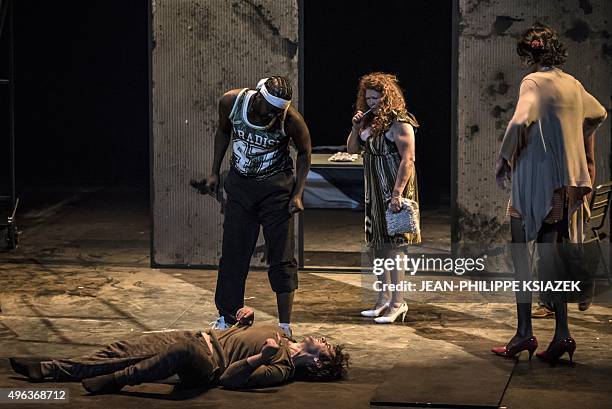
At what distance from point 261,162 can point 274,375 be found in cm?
159

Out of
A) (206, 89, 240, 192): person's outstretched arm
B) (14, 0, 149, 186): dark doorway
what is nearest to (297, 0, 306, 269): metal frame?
(206, 89, 240, 192): person's outstretched arm

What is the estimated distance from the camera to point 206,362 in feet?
23.5

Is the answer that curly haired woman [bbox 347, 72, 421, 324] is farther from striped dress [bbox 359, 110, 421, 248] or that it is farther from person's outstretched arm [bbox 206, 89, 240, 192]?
person's outstretched arm [bbox 206, 89, 240, 192]

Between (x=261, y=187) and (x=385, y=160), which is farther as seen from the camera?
(x=385, y=160)

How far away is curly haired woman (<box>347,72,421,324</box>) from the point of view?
8680 mm

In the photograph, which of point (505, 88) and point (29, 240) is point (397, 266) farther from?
point (29, 240)

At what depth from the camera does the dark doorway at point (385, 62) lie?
15.4 meters

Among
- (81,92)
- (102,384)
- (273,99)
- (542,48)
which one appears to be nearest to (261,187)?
(273,99)

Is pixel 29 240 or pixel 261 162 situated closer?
pixel 261 162

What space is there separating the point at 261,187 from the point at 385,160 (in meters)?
0.93

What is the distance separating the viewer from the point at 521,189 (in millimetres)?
7660

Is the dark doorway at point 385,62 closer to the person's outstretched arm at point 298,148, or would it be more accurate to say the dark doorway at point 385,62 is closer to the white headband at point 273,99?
the person's outstretched arm at point 298,148

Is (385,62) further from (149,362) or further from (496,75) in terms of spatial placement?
(149,362)

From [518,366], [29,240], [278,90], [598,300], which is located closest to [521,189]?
[518,366]
